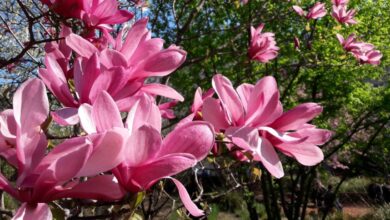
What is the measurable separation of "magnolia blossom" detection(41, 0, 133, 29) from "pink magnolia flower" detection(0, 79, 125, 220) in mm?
504

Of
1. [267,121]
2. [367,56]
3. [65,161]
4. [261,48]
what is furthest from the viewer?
[367,56]

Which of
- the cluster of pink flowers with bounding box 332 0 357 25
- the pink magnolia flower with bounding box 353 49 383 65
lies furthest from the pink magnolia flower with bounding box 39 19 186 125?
the cluster of pink flowers with bounding box 332 0 357 25

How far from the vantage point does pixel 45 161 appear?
0.58m

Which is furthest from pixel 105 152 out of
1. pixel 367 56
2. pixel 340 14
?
pixel 340 14

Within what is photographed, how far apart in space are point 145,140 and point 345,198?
14.9m

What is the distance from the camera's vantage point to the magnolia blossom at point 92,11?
1.09 metres

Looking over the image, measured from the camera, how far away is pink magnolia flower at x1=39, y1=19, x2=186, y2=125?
0.77 metres

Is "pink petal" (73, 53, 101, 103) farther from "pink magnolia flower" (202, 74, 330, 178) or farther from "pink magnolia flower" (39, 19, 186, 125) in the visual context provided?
"pink magnolia flower" (202, 74, 330, 178)

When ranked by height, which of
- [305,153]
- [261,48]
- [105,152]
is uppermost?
[105,152]

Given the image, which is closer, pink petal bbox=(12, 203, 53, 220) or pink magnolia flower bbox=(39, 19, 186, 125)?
pink petal bbox=(12, 203, 53, 220)

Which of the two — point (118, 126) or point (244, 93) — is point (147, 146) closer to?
point (118, 126)

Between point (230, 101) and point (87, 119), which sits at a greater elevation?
point (87, 119)

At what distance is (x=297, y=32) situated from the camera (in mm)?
7336

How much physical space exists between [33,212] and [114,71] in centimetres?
29
